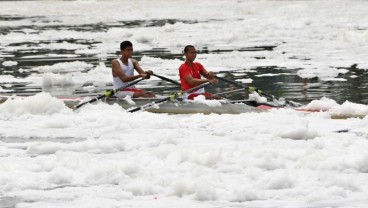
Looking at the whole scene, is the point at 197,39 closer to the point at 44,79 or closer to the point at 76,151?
the point at 44,79

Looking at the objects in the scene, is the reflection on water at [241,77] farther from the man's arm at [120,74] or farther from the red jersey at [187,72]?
the man's arm at [120,74]

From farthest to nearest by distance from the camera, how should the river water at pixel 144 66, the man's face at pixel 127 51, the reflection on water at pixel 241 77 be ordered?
1. the river water at pixel 144 66
2. the reflection on water at pixel 241 77
3. the man's face at pixel 127 51

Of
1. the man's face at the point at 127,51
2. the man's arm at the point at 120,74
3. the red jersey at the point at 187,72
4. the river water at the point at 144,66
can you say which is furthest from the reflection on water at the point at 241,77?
the man's face at the point at 127,51

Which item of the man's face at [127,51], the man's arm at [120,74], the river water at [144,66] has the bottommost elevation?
the river water at [144,66]

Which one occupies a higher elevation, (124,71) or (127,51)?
(127,51)

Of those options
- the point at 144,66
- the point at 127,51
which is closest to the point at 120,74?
the point at 127,51

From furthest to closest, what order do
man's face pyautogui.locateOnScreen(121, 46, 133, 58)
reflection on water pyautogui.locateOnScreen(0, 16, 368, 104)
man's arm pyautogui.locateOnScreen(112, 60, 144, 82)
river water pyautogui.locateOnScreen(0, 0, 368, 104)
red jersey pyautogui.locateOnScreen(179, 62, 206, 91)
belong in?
1. river water pyautogui.locateOnScreen(0, 0, 368, 104)
2. reflection on water pyautogui.locateOnScreen(0, 16, 368, 104)
3. man's face pyautogui.locateOnScreen(121, 46, 133, 58)
4. man's arm pyautogui.locateOnScreen(112, 60, 144, 82)
5. red jersey pyautogui.locateOnScreen(179, 62, 206, 91)

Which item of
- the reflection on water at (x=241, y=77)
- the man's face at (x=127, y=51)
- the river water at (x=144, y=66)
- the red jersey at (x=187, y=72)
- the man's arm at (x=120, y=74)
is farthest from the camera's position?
the river water at (x=144, y=66)

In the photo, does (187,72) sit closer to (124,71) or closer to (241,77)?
(124,71)

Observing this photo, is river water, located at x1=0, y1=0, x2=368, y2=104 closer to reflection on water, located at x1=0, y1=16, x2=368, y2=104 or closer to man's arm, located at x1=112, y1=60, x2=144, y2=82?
reflection on water, located at x1=0, y1=16, x2=368, y2=104

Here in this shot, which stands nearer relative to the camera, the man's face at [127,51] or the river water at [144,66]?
the man's face at [127,51]

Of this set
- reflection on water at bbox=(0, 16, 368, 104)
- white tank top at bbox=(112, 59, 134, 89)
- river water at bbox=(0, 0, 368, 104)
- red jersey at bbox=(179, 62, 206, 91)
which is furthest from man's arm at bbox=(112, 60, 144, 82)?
river water at bbox=(0, 0, 368, 104)

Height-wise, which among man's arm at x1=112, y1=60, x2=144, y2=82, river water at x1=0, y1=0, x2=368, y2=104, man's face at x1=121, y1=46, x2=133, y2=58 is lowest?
river water at x1=0, y1=0, x2=368, y2=104

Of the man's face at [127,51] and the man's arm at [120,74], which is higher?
the man's face at [127,51]
